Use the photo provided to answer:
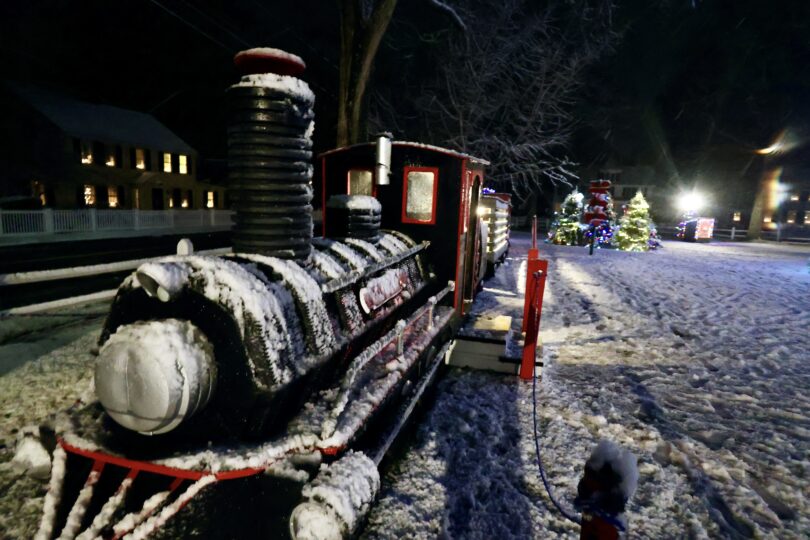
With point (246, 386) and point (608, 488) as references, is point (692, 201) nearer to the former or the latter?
point (608, 488)

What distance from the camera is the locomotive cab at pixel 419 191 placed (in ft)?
19.2

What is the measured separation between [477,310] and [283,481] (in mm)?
7200

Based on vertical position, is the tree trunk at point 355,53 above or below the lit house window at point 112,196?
above

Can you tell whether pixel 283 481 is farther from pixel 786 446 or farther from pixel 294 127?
pixel 786 446

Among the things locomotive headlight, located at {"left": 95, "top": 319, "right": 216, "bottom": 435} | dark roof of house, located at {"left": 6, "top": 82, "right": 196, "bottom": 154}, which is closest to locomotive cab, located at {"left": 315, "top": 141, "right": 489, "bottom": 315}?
locomotive headlight, located at {"left": 95, "top": 319, "right": 216, "bottom": 435}

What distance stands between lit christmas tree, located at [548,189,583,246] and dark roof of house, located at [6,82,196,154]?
2670cm

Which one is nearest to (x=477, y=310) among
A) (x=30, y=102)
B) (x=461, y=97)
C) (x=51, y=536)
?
(x=51, y=536)

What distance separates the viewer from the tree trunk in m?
9.62

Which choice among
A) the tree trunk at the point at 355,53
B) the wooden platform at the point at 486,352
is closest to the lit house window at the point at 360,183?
the wooden platform at the point at 486,352

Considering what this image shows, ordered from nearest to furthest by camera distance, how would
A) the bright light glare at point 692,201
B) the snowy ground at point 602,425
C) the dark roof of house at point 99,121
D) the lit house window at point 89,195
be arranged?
the snowy ground at point 602,425 → the dark roof of house at point 99,121 → the lit house window at point 89,195 → the bright light glare at point 692,201

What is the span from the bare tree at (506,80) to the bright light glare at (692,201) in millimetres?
22505

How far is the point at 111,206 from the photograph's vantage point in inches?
1084

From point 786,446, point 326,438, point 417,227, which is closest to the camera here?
point 326,438

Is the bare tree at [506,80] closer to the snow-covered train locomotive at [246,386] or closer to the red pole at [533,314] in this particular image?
the red pole at [533,314]
